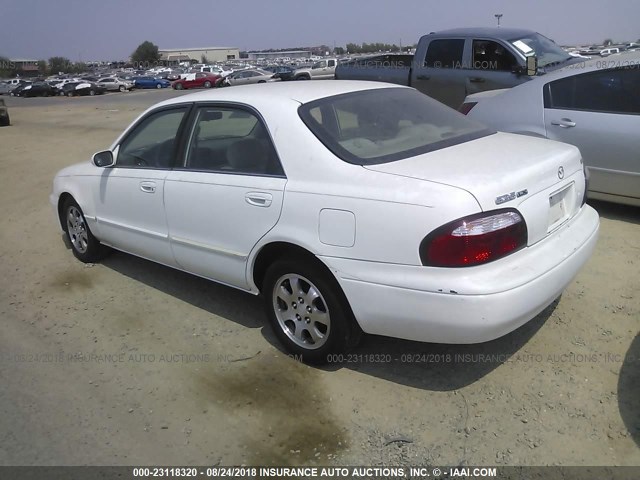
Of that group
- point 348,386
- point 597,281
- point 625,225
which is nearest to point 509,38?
point 625,225

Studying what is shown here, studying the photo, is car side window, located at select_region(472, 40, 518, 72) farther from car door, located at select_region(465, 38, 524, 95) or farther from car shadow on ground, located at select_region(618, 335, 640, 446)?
car shadow on ground, located at select_region(618, 335, 640, 446)

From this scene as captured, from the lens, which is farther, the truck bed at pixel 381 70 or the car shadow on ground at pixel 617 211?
the truck bed at pixel 381 70

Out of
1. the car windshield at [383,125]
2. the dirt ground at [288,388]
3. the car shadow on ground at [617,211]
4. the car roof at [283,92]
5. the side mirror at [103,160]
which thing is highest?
the car roof at [283,92]

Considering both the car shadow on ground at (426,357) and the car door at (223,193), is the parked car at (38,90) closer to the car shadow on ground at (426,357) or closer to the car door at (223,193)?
the car door at (223,193)

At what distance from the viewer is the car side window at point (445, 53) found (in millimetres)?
9461

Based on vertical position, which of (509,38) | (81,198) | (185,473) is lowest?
(185,473)

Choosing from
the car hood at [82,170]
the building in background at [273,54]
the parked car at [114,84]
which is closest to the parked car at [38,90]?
the parked car at [114,84]

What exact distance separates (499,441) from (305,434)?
3.10ft

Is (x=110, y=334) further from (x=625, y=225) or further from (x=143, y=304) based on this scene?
(x=625, y=225)

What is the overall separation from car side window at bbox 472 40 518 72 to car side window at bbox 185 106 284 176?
250 inches

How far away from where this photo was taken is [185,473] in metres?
2.74

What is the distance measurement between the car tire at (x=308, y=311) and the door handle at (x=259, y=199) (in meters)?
0.36

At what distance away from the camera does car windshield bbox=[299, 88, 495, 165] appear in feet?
11.0

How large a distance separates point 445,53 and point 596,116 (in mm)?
4617
